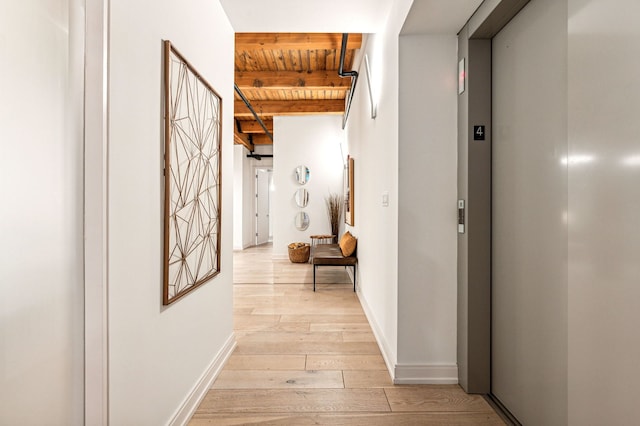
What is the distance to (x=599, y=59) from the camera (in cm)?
104

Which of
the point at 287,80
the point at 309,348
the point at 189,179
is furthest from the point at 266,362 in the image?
the point at 287,80

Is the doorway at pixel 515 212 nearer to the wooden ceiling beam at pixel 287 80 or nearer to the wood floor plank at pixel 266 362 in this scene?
the wood floor plank at pixel 266 362

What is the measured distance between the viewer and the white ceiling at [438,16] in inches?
69.3

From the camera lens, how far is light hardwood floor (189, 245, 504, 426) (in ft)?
5.79

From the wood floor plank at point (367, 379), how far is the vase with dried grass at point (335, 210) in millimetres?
4613

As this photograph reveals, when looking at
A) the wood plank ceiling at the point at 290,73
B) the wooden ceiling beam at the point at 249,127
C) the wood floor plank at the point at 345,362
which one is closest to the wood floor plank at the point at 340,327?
the wood floor plank at the point at 345,362

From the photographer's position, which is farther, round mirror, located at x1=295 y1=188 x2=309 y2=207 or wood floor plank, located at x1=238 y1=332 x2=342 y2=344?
round mirror, located at x1=295 y1=188 x2=309 y2=207

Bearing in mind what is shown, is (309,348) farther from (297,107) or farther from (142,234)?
(297,107)

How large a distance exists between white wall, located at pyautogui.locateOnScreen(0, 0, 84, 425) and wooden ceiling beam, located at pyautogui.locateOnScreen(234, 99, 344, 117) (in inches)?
224

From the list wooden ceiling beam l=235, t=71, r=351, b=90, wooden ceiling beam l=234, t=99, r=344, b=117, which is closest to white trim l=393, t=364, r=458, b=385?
wooden ceiling beam l=235, t=71, r=351, b=90

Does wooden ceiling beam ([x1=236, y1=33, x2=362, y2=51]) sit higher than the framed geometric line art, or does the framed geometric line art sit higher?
wooden ceiling beam ([x1=236, y1=33, x2=362, y2=51])

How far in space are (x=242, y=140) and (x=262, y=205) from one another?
253 cm

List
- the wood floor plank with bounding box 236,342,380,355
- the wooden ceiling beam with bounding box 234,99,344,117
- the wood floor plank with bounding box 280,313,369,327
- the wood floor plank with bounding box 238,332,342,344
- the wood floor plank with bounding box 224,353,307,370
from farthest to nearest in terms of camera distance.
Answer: the wooden ceiling beam with bounding box 234,99,344,117
the wood floor plank with bounding box 280,313,369,327
the wood floor plank with bounding box 238,332,342,344
the wood floor plank with bounding box 236,342,380,355
the wood floor plank with bounding box 224,353,307,370

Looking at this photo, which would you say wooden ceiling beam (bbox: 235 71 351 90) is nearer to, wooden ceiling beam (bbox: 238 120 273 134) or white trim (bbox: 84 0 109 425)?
wooden ceiling beam (bbox: 238 120 273 134)
